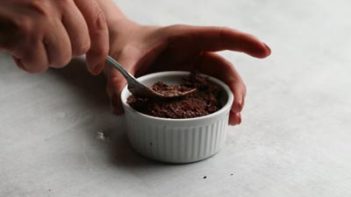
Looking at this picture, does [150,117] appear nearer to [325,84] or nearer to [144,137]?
[144,137]

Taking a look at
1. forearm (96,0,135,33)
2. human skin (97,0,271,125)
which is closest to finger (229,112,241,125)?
human skin (97,0,271,125)

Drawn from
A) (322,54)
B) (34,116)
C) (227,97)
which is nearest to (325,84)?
(322,54)

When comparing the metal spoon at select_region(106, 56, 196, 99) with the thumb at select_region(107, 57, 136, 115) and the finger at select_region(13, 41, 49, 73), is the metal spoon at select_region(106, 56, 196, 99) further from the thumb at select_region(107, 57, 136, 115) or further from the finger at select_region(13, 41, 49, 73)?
the finger at select_region(13, 41, 49, 73)

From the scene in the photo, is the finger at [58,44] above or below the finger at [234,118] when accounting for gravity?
above

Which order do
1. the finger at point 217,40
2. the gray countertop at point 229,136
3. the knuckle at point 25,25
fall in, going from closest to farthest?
the knuckle at point 25,25 → the gray countertop at point 229,136 → the finger at point 217,40

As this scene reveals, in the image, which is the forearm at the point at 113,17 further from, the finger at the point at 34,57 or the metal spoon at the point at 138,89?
the finger at the point at 34,57

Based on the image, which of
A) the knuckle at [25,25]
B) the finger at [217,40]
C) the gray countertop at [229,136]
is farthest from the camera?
the finger at [217,40]

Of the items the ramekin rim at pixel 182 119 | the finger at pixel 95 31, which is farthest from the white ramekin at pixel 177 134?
the finger at pixel 95 31

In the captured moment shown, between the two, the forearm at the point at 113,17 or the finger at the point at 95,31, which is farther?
the forearm at the point at 113,17
